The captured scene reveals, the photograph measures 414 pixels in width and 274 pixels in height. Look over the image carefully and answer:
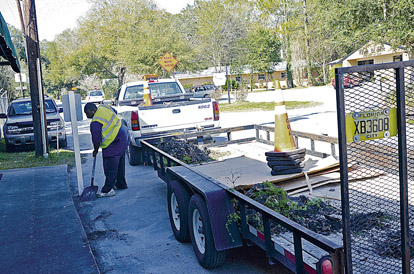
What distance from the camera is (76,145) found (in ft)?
27.6

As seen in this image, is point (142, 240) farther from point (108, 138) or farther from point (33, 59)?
point (33, 59)

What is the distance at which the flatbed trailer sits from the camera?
305 cm

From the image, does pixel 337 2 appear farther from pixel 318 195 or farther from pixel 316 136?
pixel 318 195

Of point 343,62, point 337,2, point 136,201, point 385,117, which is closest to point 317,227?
point 385,117

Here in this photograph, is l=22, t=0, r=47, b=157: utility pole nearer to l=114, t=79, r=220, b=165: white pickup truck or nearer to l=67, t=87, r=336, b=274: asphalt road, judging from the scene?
Result: l=114, t=79, r=220, b=165: white pickup truck

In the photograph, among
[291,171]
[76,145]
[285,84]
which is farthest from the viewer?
[285,84]

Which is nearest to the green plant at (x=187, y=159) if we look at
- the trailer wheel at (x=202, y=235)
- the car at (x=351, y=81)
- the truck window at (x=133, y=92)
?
the trailer wheel at (x=202, y=235)

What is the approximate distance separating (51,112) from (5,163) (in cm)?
353

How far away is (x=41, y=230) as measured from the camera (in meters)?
6.43

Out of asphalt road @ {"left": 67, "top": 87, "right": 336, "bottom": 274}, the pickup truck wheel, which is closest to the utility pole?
the pickup truck wheel

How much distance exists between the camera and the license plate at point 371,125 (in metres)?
2.73

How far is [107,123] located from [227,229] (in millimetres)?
4391

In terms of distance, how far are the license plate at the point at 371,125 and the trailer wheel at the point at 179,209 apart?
275 cm

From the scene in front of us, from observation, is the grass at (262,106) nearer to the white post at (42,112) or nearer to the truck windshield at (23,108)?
the truck windshield at (23,108)
